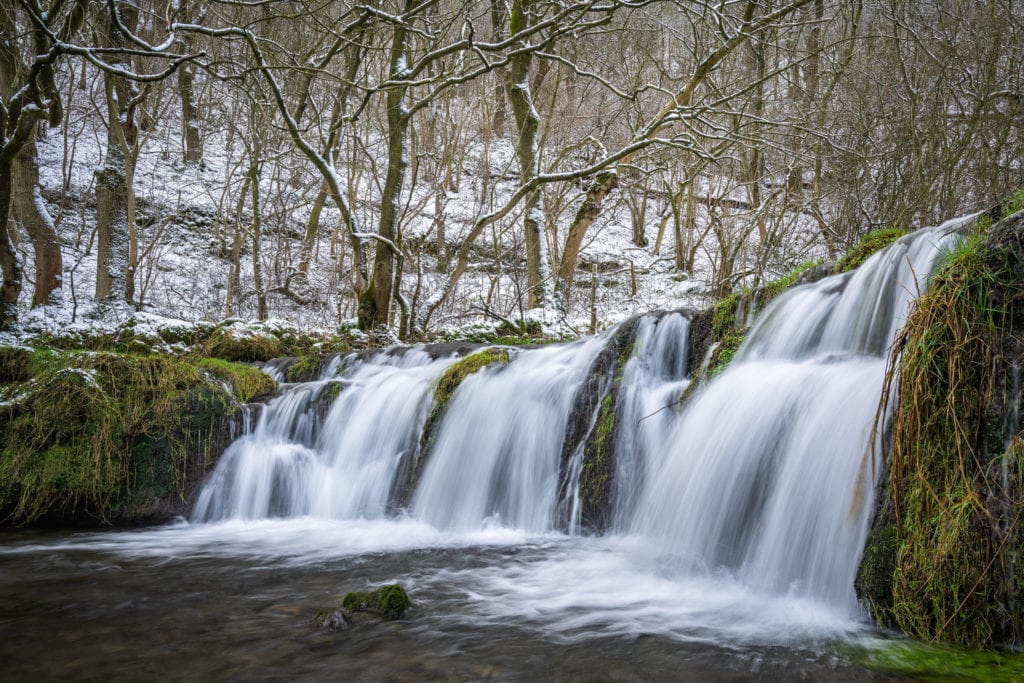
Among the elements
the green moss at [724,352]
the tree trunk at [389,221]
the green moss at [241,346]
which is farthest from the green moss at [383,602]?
the tree trunk at [389,221]

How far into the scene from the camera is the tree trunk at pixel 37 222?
379 inches

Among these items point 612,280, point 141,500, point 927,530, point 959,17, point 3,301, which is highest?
point 959,17

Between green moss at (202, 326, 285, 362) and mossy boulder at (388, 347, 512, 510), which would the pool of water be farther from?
green moss at (202, 326, 285, 362)

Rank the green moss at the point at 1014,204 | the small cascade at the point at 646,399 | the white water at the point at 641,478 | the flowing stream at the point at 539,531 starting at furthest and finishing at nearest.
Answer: the small cascade at the point at 646,399
the white water at the point at 641,478
the green moss at the point at 1014,204
the flowing stream at the point at 539,531

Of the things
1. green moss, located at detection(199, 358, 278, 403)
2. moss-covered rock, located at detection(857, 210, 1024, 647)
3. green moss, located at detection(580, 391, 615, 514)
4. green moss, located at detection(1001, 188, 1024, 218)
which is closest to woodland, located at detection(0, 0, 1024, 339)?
green moss, located at detection(199, 358, 278, 403)

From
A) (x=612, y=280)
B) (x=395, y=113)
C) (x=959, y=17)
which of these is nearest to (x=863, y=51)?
(x=959, y=17)

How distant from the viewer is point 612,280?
59.5 feet

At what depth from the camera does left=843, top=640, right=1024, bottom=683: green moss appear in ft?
7.85

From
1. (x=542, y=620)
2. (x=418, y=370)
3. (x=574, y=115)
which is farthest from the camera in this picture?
(x=574, y=115)

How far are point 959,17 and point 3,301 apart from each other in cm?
1354

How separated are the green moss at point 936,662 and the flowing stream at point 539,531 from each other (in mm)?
115

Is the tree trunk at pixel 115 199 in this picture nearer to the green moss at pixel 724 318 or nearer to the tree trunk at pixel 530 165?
the tree trunk at pixel 530 165

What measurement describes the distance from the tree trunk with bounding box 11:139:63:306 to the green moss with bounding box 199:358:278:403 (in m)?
4.04

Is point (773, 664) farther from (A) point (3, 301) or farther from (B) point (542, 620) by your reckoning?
(A) point (3, 301)
